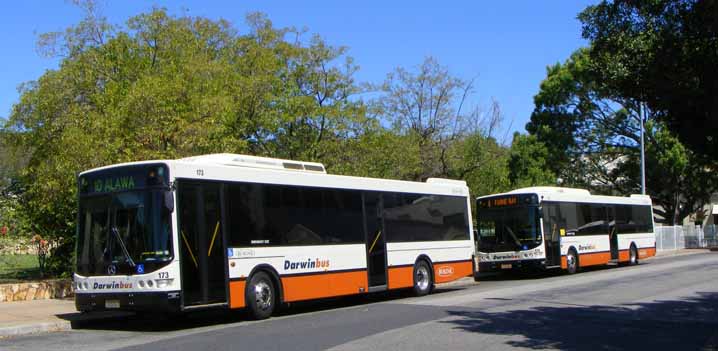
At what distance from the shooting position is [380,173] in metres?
29.3

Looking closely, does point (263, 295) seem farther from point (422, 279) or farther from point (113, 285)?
point (422, 279)

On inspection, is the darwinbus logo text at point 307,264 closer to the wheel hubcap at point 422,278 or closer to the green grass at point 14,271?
the wheel hubcap at point 422,278

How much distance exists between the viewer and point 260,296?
589 inches

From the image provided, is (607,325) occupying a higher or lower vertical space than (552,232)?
lower

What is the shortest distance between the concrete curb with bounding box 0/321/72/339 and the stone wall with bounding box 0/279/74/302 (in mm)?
4023

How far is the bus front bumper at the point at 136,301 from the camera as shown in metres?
12.9

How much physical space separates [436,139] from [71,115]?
736 inches

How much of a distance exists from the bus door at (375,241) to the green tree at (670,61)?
7956 mm

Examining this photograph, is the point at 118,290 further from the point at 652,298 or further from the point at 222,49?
the point at 222,49

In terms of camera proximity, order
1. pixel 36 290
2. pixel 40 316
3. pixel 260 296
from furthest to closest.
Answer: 1. pixel 36 290
2. pixel 260 296
3. pixel 40 316

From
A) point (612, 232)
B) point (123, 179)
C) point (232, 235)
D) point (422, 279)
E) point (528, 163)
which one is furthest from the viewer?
point (528, 163)

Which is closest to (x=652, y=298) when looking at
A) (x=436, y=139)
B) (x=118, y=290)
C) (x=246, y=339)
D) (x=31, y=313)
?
(x=246, y=339)

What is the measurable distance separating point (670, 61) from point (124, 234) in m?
9.39

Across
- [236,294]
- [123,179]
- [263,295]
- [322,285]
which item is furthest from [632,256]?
[123,179]
